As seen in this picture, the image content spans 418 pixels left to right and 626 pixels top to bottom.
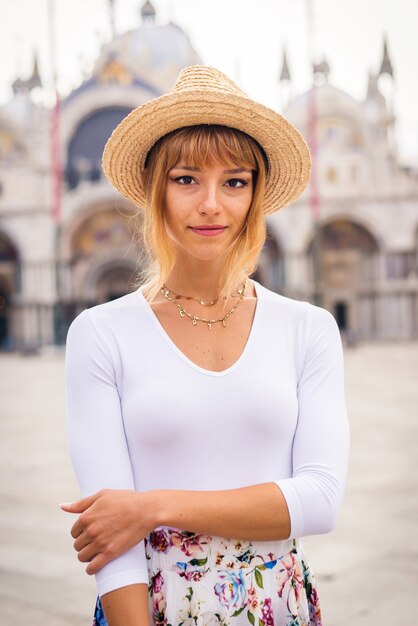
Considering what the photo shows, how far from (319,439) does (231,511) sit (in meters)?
0.22

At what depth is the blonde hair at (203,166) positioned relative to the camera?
1.41 metres

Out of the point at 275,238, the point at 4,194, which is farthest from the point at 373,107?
the point at 4,194

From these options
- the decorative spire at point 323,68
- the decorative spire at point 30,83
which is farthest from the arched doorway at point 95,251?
the decorative spire at point 323,68

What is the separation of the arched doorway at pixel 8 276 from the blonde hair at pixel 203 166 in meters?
28.6

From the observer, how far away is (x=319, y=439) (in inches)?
54.4

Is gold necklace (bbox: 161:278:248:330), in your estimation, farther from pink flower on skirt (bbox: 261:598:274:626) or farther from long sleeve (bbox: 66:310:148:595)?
pink flower on skirt (bbox: 261:598:274:626)

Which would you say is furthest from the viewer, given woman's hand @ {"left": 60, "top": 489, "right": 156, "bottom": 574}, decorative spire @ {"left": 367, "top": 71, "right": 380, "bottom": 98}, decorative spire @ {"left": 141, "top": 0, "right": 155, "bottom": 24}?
decorative spire @ {"left": 141, "top": 0, "right": 155, "bottom": 24}

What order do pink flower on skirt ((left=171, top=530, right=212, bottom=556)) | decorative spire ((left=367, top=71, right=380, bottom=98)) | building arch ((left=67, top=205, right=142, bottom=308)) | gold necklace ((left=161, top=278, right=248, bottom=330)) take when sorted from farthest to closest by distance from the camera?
decorative spire ((left=367, top=71, right=380, bottom=98)) → building arch ((left=67, top=205, right=142, bottom=308)) → gold necklace ((left=161, top=278, right=248, bottom=330)) → pink flower on skirt ((left=171, top=530, right=212, bottom=556))

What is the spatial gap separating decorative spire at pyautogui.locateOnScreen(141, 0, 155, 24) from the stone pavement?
33.3 meters

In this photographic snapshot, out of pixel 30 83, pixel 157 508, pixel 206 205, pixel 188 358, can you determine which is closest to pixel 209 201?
pixel 206 205

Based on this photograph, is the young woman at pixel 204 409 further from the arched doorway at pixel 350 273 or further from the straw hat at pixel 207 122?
the arched doorway at pixel 350 273

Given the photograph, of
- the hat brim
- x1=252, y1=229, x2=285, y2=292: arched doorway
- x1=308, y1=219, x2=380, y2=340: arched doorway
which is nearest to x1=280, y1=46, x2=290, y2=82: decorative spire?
x1=308, y1=219, x2=380, y2=340: arched doorway

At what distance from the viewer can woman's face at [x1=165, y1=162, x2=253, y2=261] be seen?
1.39 metres

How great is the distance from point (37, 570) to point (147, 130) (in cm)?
276
